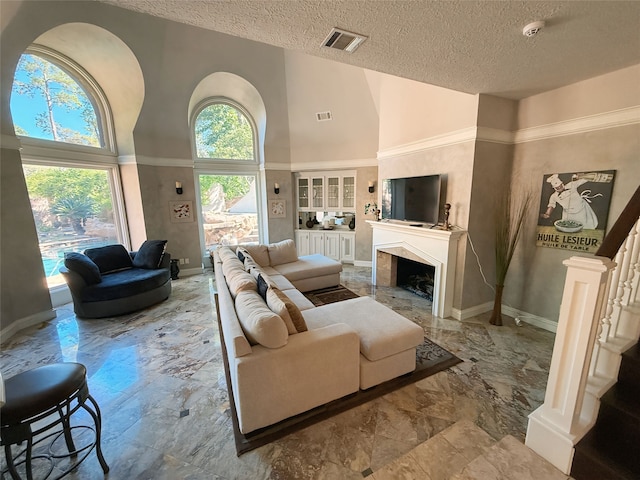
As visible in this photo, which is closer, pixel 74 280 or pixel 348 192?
pixel 74 280

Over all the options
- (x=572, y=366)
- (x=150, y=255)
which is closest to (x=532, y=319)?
(x=572, y=366)

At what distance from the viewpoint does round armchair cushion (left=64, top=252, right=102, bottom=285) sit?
3.54m

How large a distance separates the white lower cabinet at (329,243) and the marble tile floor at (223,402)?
9.90 ft

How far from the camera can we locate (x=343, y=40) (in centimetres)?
197

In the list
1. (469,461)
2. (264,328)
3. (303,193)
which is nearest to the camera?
(469,461)

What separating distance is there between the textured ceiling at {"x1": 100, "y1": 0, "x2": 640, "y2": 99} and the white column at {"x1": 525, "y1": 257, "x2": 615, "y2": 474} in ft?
5.31

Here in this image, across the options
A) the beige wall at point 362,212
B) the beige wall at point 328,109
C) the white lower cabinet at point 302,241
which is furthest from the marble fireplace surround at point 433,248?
the white lower cabinet at point 302,241

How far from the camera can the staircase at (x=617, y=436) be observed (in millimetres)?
1394

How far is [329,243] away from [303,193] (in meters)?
1.43

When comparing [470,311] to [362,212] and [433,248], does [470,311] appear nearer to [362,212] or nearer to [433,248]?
[433,248]

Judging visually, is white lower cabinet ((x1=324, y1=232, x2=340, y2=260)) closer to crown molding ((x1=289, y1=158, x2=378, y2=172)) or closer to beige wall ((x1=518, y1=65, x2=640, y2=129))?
crown molding ((x1=289, y1=158, x2=378, y2=172))

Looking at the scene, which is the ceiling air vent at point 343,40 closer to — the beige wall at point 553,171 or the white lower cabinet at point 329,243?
the beige wall at point 553,171

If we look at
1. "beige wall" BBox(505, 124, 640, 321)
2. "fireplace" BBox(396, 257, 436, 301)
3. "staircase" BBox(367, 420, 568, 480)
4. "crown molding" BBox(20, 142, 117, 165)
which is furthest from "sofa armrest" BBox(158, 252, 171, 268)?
"beige wall" BBox(505, 124, 640, 321)

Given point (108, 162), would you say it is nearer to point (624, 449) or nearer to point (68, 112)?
point (68, 112)
